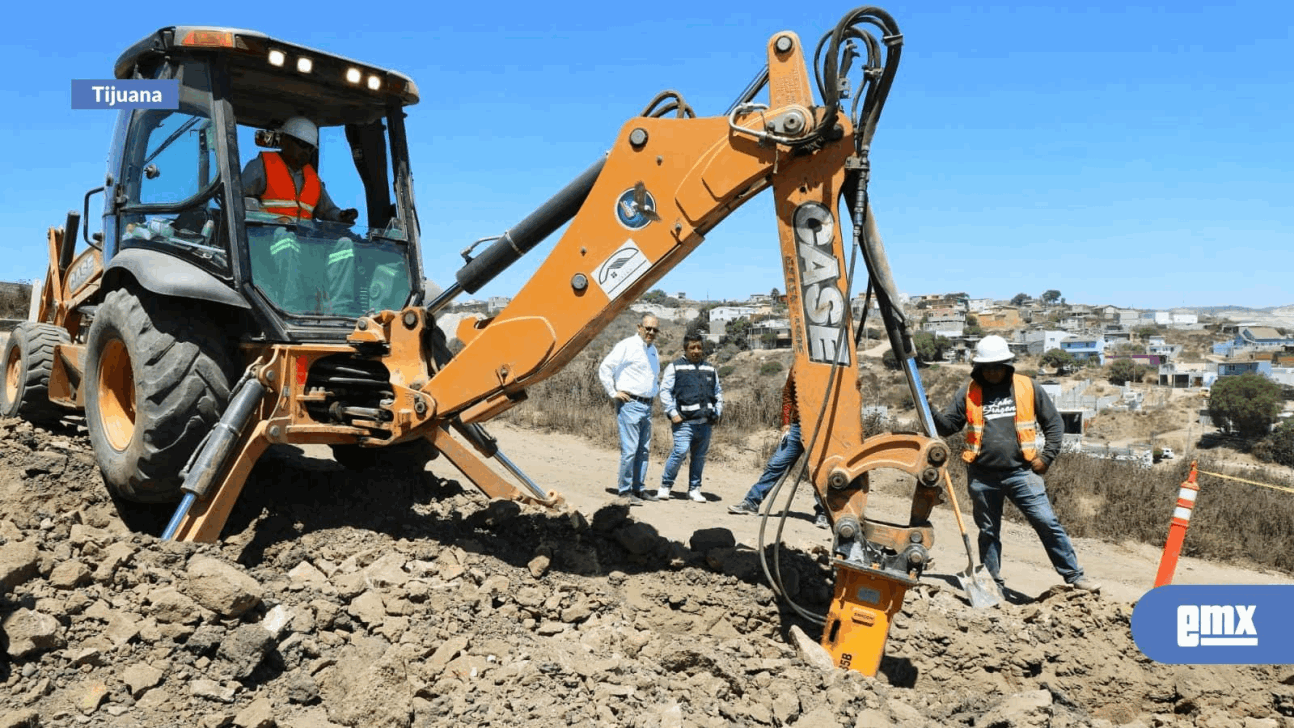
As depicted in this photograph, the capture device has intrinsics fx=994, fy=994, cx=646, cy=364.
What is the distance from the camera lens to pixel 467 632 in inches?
187

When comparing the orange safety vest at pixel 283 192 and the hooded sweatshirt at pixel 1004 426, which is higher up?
the orange safety vest at pixel 283 192

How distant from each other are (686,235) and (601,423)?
8675 millimetres

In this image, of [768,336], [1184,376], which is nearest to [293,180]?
[768,336]

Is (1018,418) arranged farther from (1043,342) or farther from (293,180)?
(1043,342)

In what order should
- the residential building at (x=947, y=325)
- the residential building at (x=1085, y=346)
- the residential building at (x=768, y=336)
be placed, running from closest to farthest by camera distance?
the residential building at (x=768, y=336) → the residential building at (x=1085, y=346) → the residential building at (x=947, y=325)

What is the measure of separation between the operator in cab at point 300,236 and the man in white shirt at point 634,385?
3257 millimetres

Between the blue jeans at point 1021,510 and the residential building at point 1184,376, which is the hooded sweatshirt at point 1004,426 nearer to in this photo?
the blue jeans at point 1021,510

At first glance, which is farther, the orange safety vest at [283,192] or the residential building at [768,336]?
the residential building at [768,336]

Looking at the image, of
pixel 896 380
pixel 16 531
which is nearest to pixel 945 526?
pixel 16 531

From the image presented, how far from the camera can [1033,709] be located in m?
4.28

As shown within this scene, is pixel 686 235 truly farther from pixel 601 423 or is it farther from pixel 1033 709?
pixel 601 423

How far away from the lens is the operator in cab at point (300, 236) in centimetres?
586

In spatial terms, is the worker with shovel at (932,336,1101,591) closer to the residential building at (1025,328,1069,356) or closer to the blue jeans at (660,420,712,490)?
the blue jeans at (660,420,712,490)

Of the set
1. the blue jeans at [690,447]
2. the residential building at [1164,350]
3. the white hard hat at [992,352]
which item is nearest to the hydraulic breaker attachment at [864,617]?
the white hard hat at [992,352]
